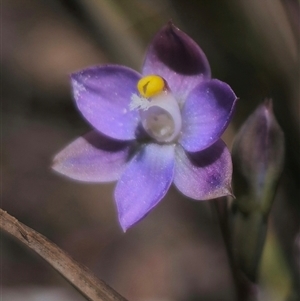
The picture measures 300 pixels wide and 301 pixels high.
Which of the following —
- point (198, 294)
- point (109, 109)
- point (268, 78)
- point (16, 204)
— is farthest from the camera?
point (16, 204)

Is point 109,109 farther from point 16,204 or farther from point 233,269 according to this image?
point 16,204

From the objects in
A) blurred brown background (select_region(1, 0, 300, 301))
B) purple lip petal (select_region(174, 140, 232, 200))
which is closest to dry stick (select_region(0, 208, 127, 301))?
purple lip petal (select_region(174, 140, 232, 200))

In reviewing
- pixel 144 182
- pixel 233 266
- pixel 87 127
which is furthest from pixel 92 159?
pixel 87 127

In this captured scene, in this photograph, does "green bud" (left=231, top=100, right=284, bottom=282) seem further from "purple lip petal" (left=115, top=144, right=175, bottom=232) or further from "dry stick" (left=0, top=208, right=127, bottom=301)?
"dry stick" (left=0, top=208, right=127, bottom=301)

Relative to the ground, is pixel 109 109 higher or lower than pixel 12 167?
higher

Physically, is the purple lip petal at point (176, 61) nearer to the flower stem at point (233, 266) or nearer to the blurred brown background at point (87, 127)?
the flower stem at point (233, 266)

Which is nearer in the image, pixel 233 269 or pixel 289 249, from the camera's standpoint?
pixel 233 269

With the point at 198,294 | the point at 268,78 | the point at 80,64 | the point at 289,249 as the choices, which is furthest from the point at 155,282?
the point at 80,64

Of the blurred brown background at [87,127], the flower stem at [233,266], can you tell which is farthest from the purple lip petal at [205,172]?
the blurred brown background at [87,127]

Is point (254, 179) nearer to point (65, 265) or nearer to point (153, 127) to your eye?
point (153, 127)
